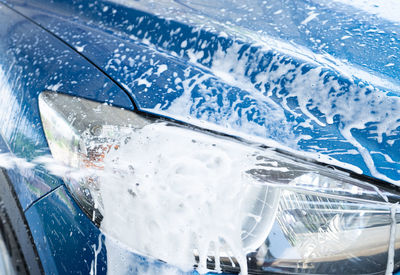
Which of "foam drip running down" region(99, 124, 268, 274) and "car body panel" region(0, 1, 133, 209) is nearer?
"foam drip running down" region(99, 124, 268, 274)

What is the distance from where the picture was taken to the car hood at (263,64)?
1.01 metres

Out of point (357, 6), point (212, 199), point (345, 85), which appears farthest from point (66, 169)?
point (357, 6)

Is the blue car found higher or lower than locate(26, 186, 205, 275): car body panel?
higher

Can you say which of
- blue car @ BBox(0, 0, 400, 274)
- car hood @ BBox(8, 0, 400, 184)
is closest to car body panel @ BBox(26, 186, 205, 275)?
blue car @ BBox(0, 0, 400, 274)

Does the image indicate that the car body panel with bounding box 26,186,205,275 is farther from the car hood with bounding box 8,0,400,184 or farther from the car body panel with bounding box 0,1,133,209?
the car hood with bounding box 8,0,400,184

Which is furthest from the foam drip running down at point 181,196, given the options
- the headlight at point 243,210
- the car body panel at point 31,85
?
the car body panel at point 31,85

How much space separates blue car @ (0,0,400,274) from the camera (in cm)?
96

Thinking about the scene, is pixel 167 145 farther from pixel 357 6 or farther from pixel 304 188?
pixel 357 6

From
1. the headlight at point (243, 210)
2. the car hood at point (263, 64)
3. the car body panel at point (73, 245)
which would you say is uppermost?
the car hood at point (263, 64)

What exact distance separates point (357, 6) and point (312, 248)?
0.91 m

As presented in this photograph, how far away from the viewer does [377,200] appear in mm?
947

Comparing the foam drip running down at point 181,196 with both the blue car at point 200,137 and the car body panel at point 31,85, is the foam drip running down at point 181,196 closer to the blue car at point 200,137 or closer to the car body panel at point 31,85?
the blue car at point 200,137

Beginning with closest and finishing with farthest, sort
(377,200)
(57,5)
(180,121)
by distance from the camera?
1. (377,200)
2. (180,121)
3. (57,5)

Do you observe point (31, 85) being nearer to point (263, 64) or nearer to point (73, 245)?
point (73, 245)
